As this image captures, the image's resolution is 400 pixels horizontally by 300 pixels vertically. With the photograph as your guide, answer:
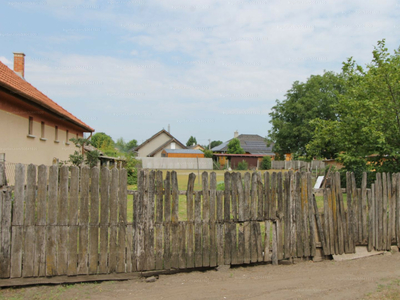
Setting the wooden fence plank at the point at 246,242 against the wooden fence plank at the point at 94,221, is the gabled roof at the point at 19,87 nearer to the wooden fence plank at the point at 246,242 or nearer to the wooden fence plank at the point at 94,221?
the wooden fence plank at the point at 94,221

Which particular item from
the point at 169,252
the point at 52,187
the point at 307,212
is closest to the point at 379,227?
the point at 307,212

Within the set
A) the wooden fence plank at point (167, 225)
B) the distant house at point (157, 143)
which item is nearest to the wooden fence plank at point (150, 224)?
the wooden fence plank at point (167, 225)

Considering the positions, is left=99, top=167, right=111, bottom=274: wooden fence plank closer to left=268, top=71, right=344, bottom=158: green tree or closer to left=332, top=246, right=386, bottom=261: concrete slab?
left=332, top=246, right=386, bottom=261: concrete slab

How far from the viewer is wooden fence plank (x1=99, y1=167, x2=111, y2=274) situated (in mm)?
4480

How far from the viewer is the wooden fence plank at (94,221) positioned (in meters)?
4.45

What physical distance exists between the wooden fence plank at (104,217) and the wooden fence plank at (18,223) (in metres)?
1.02

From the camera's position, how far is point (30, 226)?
4379mm

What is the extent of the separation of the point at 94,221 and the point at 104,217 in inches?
5.6

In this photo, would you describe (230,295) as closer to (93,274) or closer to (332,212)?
(93,274)

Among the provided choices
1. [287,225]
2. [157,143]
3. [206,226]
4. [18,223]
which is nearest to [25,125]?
[18,223]

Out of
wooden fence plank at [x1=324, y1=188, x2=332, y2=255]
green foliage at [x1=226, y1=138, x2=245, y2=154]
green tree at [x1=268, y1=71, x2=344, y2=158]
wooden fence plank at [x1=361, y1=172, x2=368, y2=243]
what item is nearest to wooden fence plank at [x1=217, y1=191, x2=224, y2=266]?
wooden fence plank at [x1=324, y1=188, x2=332, y2=255]

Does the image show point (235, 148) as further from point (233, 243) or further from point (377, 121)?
point (233, 243)

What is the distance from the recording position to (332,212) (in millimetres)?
5578

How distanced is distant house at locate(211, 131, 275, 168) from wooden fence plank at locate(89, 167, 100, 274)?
43462 millimetres
